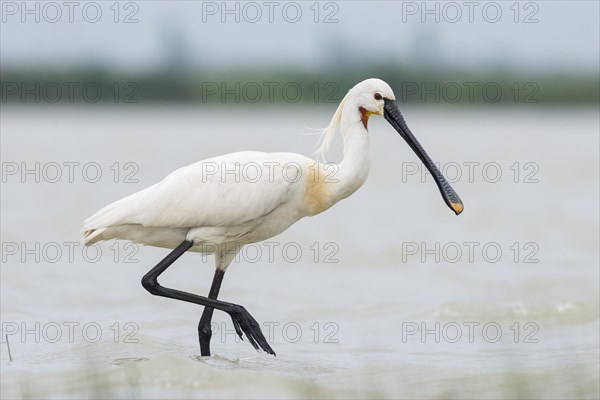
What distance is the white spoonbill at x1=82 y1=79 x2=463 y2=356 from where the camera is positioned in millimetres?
9805

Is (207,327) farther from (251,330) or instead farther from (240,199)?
(240,199)

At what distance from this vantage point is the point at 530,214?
2386 cm

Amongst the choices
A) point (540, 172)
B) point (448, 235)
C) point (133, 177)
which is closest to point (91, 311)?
point (448, 235)

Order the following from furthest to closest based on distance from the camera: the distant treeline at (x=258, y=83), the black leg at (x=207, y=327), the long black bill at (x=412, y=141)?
1. the distant treeline at (x=258, y=83)
2. the black leg at (x=207, y=327)
3. the long black bill at (x=412, y=141)

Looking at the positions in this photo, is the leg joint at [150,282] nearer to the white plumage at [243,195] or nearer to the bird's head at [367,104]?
the white plumage at [243,195]

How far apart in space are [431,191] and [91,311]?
16849 mm

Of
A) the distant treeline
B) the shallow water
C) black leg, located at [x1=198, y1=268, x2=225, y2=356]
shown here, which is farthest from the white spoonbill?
the distant treeline

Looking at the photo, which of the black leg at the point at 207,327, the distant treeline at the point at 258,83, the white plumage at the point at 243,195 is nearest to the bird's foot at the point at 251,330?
the black leg at the point at 207,327

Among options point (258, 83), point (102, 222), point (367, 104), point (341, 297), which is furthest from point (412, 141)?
point (258, 83)

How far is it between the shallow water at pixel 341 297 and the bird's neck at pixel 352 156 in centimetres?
141

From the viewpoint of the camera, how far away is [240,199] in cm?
977

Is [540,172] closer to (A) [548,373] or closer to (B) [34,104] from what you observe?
(A) [548,373]

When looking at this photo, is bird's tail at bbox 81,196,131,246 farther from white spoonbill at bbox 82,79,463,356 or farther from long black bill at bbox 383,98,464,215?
long black bill at bbox 383,98,464,215

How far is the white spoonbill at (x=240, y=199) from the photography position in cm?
980
